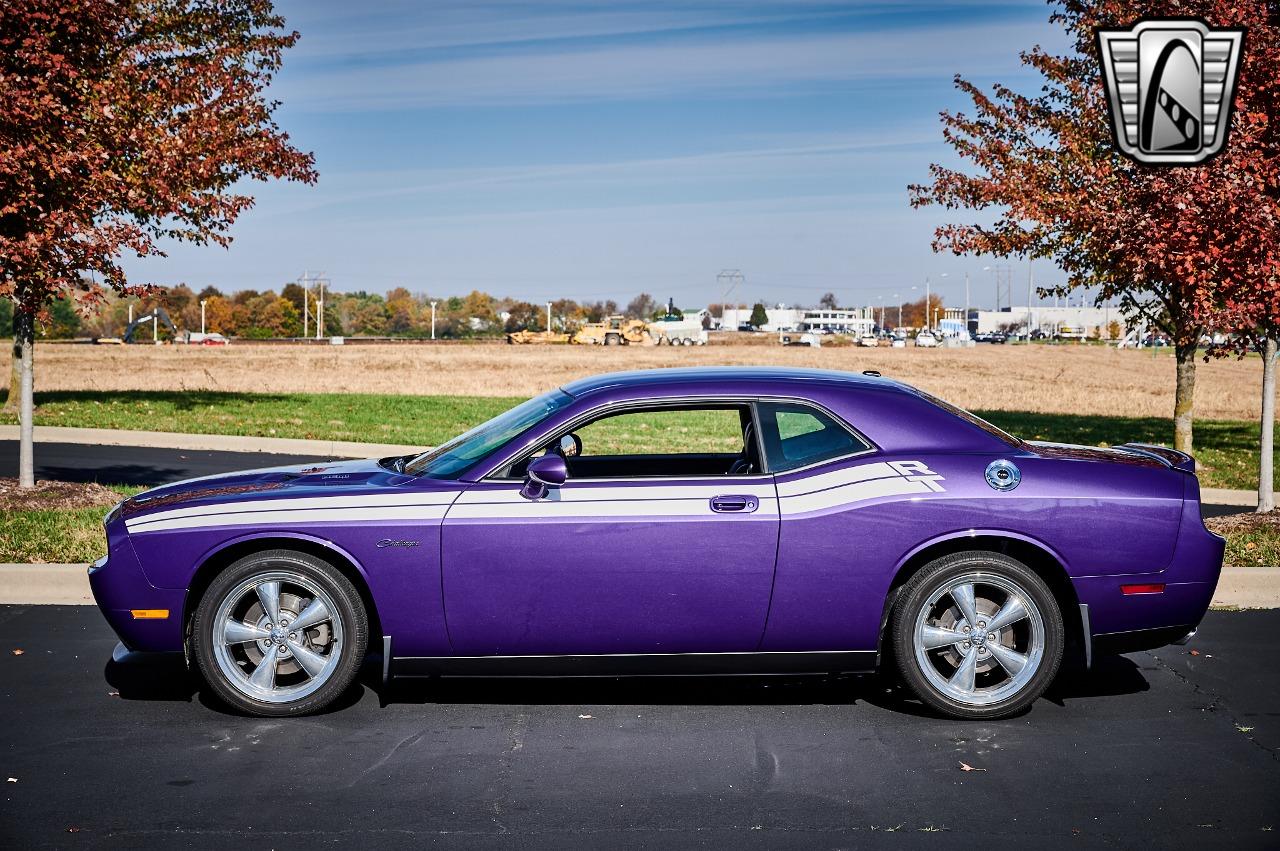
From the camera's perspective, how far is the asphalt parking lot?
4555 millimetres

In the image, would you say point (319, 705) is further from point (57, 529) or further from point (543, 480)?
point (57, 529)

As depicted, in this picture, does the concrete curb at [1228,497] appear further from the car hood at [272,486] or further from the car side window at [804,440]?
the car hood at [272,486]

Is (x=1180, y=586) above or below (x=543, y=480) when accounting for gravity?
below

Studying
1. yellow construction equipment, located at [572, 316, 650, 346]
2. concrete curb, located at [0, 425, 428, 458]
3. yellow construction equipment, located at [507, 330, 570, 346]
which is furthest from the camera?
yellow construction equipment, located at [507, 330, 570, 346]

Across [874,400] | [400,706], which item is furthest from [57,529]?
[874,400]

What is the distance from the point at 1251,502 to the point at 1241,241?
4141 mm

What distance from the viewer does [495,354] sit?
7438 cm

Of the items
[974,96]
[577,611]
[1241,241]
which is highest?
[974,96]

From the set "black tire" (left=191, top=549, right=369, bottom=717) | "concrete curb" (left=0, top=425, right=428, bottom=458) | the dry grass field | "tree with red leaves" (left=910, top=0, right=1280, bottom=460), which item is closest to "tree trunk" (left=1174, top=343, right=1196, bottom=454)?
"tree with red leaves" (left=910, top=0, right=1280, bottom=460)

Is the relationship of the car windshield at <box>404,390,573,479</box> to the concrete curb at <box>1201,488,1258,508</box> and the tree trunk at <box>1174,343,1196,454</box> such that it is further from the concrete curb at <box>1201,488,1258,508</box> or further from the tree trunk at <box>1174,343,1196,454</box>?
the tree trunk at <box>1174,343,1196,454</box>

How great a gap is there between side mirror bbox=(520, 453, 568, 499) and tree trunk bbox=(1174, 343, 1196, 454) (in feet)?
46.6

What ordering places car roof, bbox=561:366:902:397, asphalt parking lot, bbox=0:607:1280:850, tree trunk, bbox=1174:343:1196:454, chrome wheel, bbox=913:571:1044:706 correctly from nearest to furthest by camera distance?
asphalt parking lot, bbox=0:607:1280:850 < chrome wheel, bbox=913:571:1044:706 < car roof, bbox=561:366:902:397 < tree trunk, bbox=1174:343:1196:454

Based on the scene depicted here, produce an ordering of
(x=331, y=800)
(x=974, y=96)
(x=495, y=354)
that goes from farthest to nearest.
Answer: (x=495, y=354) < (x=974, y=96) < (x=331, y=800)

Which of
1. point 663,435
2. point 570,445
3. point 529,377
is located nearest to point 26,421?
point 570,445
